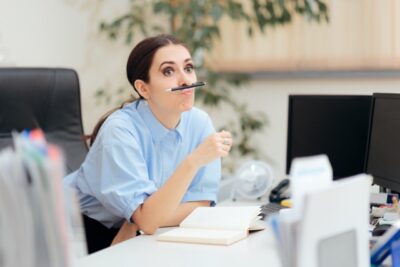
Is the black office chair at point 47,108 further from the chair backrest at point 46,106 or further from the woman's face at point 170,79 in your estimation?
the woman's face at point 170,79

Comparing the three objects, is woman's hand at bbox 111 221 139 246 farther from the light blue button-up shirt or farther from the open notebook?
the open notebook

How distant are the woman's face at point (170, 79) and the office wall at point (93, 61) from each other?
1358 millimetres

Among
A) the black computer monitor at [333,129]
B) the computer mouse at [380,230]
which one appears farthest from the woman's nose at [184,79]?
the computer mouse at [380,230]

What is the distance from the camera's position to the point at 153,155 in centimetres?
192

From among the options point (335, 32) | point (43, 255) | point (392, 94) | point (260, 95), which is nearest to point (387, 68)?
point (335, 32)

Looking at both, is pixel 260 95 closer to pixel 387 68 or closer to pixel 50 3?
pixel 387 68

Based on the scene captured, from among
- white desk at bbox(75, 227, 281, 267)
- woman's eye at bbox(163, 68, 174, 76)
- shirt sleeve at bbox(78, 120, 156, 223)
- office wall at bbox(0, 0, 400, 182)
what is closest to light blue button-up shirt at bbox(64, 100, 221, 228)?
shirt sleeve at bbox(78, 120, 156, 223)

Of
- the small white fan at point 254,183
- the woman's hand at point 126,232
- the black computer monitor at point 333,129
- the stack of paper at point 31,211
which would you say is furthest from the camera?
the small white fan at point 254,183

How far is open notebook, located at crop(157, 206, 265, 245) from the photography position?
1549 mm

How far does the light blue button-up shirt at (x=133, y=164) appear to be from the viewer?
70.5 inches

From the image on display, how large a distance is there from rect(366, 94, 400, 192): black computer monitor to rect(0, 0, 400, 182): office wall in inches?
51.7

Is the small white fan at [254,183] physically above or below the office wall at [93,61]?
below

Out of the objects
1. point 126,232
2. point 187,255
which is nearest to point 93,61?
point 126,232

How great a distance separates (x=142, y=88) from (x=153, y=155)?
0.68 feet
